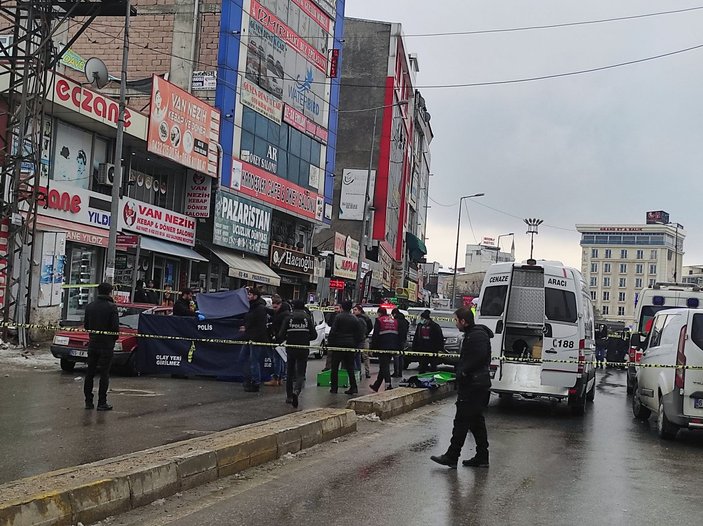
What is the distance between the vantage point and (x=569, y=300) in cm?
1484

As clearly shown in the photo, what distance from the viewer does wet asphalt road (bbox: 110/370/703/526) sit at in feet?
21.8

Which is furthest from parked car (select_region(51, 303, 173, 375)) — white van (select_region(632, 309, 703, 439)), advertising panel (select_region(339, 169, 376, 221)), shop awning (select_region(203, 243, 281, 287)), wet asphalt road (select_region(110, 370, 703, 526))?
advertising panel (select_region(339, 169, 376, 221))

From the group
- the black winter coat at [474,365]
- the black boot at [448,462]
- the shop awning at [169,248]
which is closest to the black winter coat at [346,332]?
the black winter coat at [474,365]

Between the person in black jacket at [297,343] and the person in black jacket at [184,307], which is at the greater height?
the person in black jacket at [184,307]

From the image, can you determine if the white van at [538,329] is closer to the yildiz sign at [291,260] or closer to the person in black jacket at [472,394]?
the person in black jacket at [472,394]

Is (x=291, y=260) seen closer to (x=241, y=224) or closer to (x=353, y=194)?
(x=241, y=224)

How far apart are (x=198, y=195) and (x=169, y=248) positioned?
3.19 m

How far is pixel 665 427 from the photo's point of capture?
11.8 m

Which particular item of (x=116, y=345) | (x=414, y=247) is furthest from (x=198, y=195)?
(x=414, y=247)

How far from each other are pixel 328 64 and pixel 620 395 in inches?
1129

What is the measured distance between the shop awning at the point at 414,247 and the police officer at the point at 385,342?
195 ft

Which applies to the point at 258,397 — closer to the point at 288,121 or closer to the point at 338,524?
the point at 338,524

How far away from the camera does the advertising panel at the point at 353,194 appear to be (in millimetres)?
58750

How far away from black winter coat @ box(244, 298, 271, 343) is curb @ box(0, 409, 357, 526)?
220 inches
